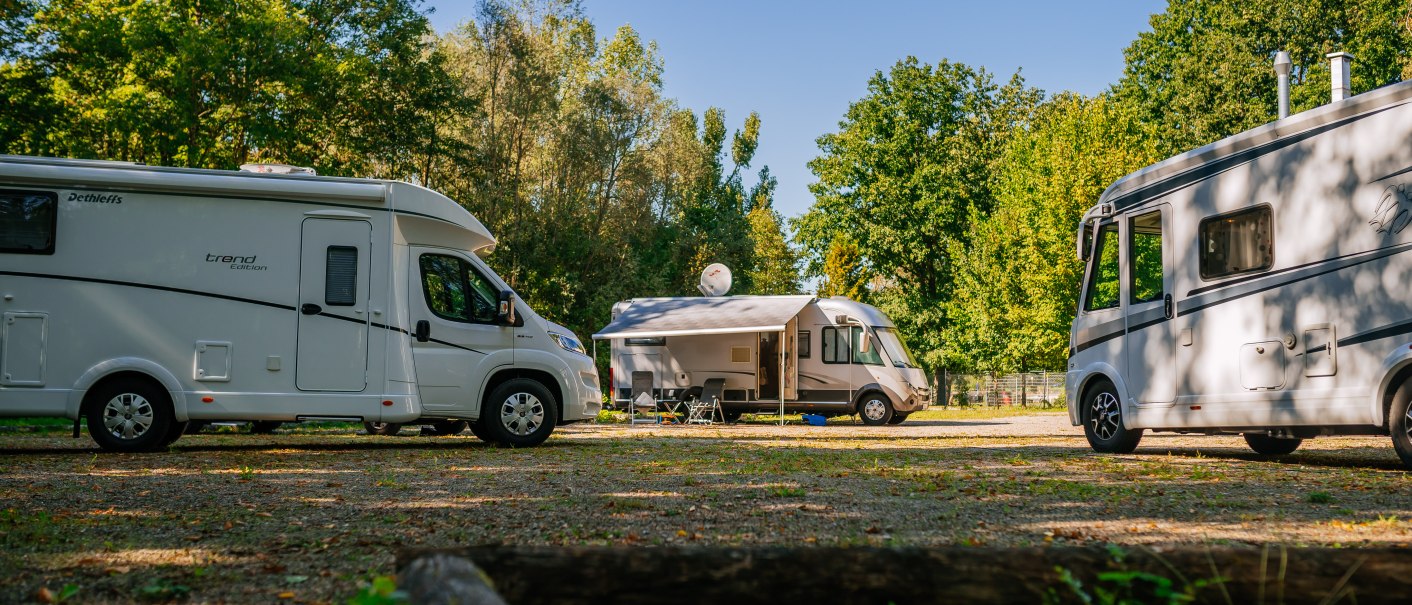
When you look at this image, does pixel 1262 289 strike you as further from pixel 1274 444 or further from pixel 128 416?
pixel 128 416

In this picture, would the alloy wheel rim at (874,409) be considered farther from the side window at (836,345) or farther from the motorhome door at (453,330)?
the motorhome door at (453,330)

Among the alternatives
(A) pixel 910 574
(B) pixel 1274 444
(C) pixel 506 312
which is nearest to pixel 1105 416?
(B) pixel 1274 444

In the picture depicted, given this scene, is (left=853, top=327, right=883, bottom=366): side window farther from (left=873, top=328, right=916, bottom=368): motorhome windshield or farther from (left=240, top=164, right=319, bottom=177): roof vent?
(left=240, top=164, right=319, bottom=177): roof vent

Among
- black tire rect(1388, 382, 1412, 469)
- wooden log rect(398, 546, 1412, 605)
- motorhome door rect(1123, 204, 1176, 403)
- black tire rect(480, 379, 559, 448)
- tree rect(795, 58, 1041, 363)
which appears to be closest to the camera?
wooden log rect(398, 546, 1412, 605)

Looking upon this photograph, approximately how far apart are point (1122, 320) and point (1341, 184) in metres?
2.82

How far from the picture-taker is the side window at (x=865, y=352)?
21.9 m

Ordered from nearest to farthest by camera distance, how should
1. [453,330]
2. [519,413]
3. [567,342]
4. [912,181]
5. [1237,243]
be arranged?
[1237,243] < [453,330] < [519,413] < [567,342] < [912,181]

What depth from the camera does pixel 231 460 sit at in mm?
10438

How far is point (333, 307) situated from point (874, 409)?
1280 cm

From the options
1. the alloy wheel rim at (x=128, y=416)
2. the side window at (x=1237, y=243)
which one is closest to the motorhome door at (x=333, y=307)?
the alloy wheel rim at (x=128, y=416)

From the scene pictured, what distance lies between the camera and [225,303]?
11.3 meters

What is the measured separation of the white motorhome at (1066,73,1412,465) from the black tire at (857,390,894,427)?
987 cm

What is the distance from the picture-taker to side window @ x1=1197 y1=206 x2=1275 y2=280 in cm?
951

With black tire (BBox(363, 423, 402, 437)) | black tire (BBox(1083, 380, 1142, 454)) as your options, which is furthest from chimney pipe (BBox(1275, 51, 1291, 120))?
black tire (BBox(363, 423, 402, 437))
